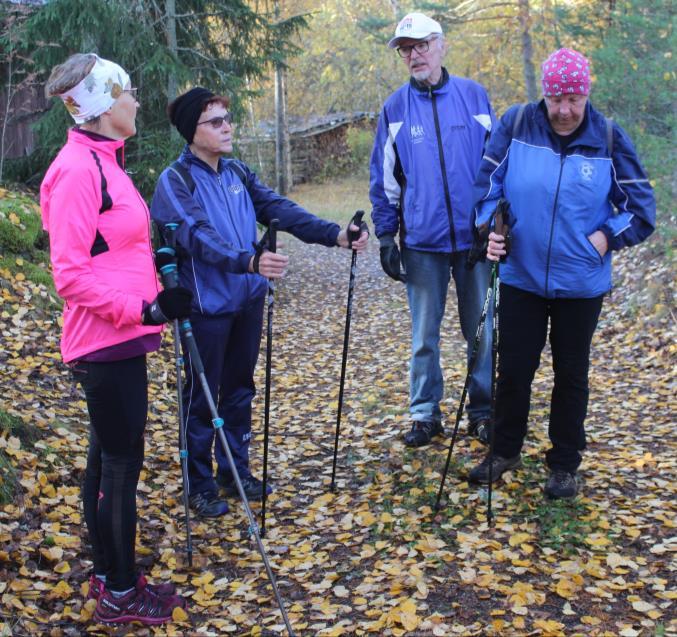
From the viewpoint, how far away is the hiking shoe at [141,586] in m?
3.46

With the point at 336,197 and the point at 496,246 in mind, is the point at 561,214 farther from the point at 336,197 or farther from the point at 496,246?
the point at 336,197

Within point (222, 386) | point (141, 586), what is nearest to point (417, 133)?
point (222, 386)

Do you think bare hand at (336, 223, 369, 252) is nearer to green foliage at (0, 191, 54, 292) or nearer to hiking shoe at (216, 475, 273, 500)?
hiking shoe at (216, 475, 273, 500)

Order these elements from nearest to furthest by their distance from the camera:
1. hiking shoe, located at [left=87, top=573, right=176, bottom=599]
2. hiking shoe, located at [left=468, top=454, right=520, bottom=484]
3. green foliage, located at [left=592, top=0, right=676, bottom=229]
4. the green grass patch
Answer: hiking shoe, located at [left=87, top=573, right=176, bottom=599], hiking shoe, located at [left=468, top=454, right=520, bottom=484], green foliage, located at [left=592, top=0, right=676, bottom=229], the green grass patch

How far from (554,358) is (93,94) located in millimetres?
2791

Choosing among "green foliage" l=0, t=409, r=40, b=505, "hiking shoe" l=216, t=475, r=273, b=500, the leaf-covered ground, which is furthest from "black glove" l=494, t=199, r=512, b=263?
"green foliage" l=0, t=409, r=40, b=505

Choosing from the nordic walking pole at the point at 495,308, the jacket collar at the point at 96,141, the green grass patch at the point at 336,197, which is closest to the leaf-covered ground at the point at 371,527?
the nordic walking pole at the point at 495,308

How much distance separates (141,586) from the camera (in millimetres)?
3447

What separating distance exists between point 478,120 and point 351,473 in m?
2.46

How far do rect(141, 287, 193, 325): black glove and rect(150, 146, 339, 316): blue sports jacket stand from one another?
802 mm

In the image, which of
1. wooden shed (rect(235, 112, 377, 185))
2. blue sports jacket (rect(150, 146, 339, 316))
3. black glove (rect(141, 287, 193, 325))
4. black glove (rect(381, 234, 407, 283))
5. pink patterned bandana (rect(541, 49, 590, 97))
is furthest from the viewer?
wooden shed (rect(235, 112, 377, 185))

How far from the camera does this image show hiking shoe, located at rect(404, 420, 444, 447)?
5.26 metres

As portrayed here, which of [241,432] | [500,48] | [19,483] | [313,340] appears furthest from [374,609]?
[500,48]

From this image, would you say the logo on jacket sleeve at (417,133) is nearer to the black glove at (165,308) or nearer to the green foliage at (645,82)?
the black glove at (165,308)
